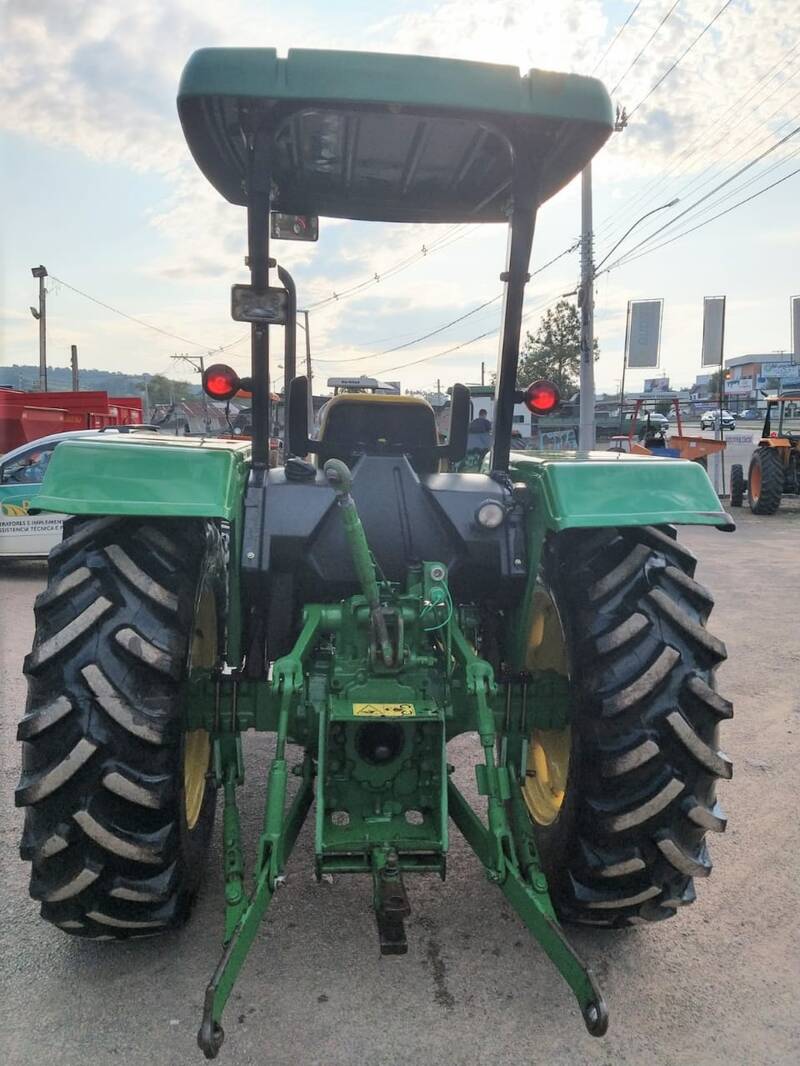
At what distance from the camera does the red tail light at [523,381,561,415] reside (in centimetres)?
328

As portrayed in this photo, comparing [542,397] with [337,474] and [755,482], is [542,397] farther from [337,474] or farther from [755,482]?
[755,482]

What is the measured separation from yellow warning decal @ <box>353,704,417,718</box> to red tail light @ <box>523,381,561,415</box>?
1265 mm

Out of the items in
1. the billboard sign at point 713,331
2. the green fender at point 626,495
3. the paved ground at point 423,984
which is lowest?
the paved ground at point 423,984

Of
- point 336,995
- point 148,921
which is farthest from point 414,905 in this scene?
point 148,921

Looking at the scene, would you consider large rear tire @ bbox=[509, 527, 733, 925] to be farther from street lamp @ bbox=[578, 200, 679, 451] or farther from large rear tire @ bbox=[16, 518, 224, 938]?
street lamp @ bbox=[578, 200, 679, 451]

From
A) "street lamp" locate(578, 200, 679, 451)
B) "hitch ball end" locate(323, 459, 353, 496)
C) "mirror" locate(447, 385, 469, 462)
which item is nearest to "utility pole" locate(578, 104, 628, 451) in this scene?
"street lamp" locate(578, 200, 679, 451)

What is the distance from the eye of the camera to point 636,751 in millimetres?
2615

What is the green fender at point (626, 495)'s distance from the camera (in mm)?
2760

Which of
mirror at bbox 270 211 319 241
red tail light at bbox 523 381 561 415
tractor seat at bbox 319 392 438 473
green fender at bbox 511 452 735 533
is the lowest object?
green fender at bbox 511 452 735 533

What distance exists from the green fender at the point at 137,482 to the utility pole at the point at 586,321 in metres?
18.5

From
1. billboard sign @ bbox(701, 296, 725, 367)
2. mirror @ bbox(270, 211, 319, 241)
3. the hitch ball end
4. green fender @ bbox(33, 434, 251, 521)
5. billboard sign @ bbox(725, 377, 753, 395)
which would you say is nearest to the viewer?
the hitch ball end

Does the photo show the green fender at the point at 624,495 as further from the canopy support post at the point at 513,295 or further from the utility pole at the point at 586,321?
the utility pole at the point at 586,321

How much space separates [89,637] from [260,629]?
952mm

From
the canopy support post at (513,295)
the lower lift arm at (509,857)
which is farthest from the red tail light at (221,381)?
the lower lift arm at (509,857)
